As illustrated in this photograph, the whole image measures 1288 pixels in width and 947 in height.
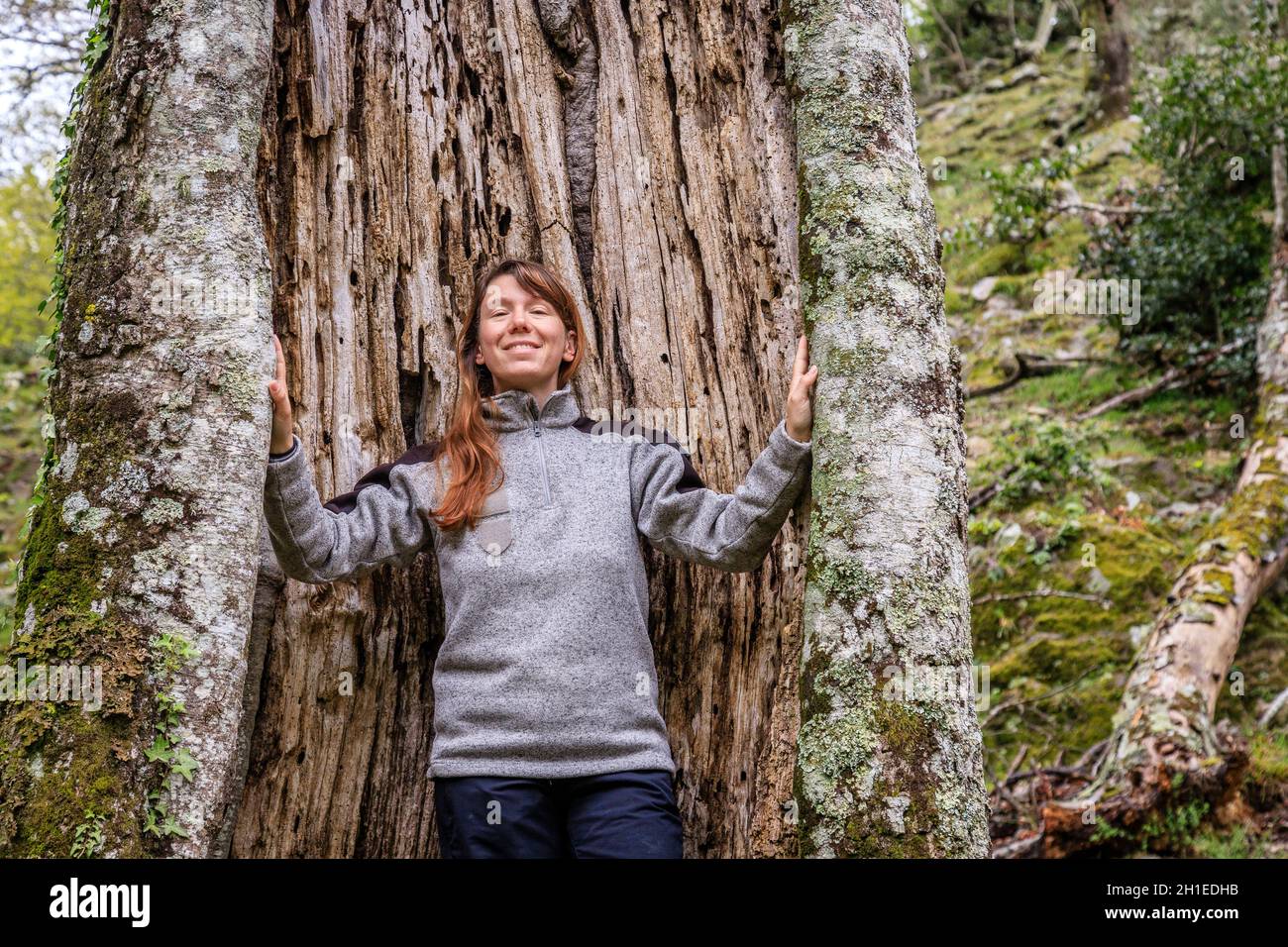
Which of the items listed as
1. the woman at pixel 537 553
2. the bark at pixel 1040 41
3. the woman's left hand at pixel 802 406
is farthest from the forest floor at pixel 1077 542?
the bark at pixel 1040 41

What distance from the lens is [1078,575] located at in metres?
6.15

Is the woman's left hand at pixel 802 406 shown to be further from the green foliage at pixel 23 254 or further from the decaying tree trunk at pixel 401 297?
the green foliage at pixel 23 254

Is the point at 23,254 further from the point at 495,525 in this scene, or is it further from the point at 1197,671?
the point at 1197,671

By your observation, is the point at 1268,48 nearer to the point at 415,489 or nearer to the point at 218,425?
the point at 415,489

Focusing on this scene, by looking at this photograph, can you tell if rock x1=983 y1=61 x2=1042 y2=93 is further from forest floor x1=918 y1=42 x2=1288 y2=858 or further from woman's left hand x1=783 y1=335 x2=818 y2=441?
woman's left hand x1=783 y1=335 x2=818 y2=441

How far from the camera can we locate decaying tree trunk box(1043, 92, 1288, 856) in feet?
14.7

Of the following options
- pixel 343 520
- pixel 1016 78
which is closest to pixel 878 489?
pixel 343 520

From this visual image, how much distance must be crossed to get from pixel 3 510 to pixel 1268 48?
11676 mm

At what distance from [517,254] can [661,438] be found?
2.78 feet

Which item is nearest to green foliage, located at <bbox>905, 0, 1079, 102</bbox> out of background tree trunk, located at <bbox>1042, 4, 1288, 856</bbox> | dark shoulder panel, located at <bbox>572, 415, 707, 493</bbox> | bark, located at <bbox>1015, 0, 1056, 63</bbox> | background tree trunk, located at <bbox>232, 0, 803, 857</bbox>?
bark, located at <bbox>1015, 0, 1056, 63</bbox>

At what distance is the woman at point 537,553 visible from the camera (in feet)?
8.84

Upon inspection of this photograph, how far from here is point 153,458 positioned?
8.21 ft
